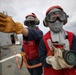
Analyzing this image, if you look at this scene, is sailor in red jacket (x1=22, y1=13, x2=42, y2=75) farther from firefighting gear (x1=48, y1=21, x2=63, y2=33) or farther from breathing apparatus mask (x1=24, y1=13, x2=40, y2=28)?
firefighting gear (x1=48, y1=21, x2=63, y2=33)

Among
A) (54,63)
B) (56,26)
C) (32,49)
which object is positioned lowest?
(54,63)

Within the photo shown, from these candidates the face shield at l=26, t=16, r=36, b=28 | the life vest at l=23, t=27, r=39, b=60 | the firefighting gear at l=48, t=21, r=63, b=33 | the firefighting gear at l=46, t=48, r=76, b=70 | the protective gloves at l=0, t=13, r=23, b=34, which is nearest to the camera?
the protective gloves at l=0, t=13, r=23, b=34

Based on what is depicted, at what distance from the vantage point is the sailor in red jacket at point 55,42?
213cm

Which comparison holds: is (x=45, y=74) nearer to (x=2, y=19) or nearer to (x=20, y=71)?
(x=2, y=19)

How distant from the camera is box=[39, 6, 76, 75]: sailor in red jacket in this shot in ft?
6.97

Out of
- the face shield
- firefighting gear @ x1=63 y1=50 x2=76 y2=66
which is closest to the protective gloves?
firefighting gear @ x1=63 y1=50 x2=76 y2=66

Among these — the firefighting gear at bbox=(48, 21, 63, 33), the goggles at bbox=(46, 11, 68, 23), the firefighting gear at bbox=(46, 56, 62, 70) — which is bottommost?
the firefighting gear at bbox=(46, 56, 62, 70)

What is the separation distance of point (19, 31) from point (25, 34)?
343 millimetres

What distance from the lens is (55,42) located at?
2.20m

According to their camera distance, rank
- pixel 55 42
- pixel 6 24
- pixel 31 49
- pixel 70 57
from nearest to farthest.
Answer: pixel 6 24 < pixel 70 57 < pixel 55 42 < pixel 31 49

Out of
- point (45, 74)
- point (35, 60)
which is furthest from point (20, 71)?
point (45, 74)

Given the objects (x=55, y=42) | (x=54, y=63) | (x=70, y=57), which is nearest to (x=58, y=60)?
(x=54, y=63)

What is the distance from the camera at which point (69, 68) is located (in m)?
2.12

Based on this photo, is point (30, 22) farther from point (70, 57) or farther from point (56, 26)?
point (70, 57)
